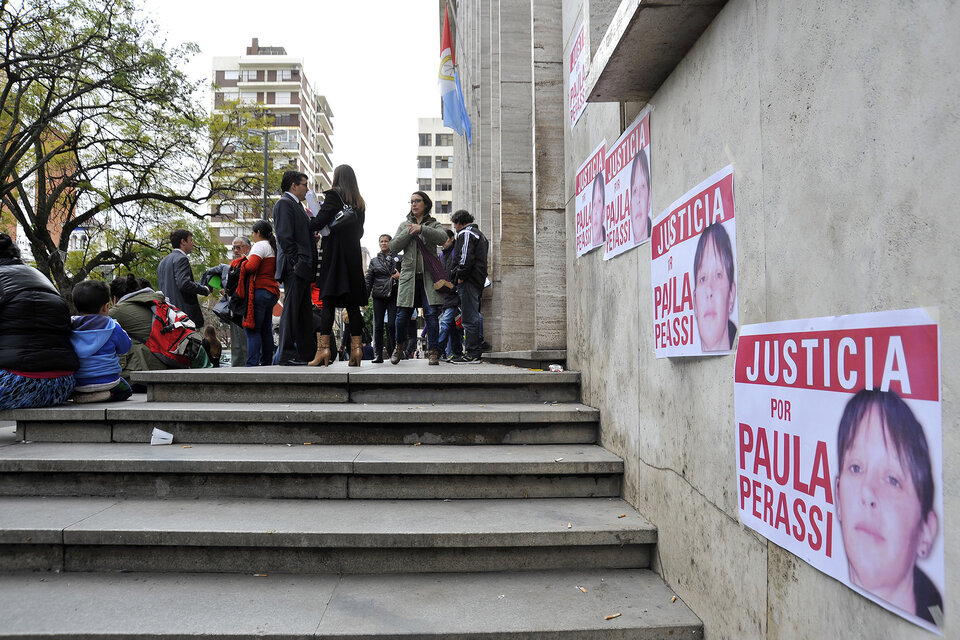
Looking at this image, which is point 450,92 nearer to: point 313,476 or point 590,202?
point 590,202

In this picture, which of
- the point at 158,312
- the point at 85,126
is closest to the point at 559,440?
the point at 158,312

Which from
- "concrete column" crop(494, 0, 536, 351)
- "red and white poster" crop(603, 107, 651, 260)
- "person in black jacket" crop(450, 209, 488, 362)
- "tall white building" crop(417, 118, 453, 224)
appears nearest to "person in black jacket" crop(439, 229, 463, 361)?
"person in black jacket" crop(450, 209, 488, 362)

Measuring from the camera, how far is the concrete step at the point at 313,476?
381 cm

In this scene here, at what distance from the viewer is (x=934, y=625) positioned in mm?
1454

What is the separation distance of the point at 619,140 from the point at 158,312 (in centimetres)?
503

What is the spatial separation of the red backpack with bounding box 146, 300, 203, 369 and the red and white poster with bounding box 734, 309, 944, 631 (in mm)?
5838

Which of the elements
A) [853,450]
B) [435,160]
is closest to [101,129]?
[853,450]

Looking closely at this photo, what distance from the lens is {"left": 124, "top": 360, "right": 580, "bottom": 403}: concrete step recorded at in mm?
5023

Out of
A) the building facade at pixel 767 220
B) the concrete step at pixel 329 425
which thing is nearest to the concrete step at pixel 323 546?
the building facade at pixel 767 220

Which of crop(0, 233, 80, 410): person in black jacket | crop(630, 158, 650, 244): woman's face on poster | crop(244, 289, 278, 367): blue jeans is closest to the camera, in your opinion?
crop(630, 158, 650, 244): woman's face on poster

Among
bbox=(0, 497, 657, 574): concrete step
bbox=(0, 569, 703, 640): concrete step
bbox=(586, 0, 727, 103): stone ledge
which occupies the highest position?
bbox=(586, 0, 727, 103): stone ledge

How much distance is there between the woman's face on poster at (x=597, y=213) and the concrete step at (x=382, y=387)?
1155mm

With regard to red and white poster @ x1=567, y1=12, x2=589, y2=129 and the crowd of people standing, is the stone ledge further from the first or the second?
the crowd of people standing

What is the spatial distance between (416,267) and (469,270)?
2.11ft
